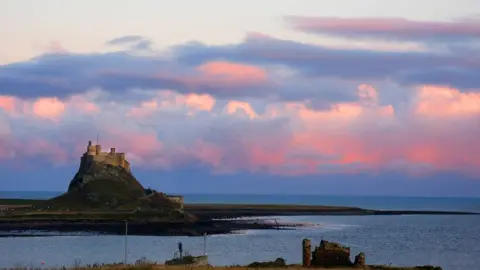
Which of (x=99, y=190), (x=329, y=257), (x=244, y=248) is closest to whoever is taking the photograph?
(x=329, y=257)

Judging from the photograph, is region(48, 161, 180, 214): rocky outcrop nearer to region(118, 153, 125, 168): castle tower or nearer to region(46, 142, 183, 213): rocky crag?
region(46, 142, 183, 213): rocky crag

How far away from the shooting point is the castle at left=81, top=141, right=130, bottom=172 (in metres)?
191

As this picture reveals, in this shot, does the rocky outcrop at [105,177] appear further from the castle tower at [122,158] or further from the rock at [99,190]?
the castle tower at [122,158]

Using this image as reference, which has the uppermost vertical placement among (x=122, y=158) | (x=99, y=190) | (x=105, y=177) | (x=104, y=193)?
(x=122, y=158)

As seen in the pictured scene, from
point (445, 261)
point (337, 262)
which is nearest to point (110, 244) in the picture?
point (445, 261)


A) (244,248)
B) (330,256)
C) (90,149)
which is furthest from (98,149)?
(330,256)

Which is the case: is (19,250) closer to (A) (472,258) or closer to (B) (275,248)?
(B) (275,248)

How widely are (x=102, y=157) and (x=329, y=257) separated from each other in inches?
5562

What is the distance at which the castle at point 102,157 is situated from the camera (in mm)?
190750

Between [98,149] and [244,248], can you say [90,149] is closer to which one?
[98,149]

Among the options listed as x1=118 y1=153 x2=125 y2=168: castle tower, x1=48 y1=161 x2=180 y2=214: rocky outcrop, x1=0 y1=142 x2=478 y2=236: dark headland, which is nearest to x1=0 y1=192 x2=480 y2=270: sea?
x1=0 y1=142 x2=478 y2=236: dark headland

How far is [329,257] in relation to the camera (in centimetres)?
5541

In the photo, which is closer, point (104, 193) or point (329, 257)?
point (329, 257)

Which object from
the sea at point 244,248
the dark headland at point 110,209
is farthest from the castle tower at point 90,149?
the sea at point 244,248
